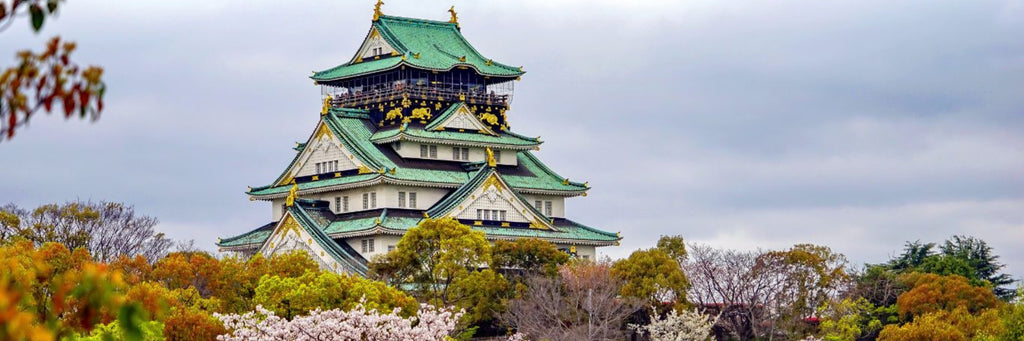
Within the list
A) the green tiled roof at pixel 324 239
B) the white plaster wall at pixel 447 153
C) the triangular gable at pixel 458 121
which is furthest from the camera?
the triangular gable at pixel 458 121

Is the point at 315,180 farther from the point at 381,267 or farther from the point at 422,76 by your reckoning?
the point at 381,267

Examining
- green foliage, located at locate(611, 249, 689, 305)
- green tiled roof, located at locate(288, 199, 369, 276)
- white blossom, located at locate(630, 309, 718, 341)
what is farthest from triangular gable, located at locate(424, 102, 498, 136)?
white blossom, located at locate(630, 309, 718, 341)

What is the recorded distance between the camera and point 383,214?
80.9 meters

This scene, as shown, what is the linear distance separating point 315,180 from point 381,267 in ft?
56.9

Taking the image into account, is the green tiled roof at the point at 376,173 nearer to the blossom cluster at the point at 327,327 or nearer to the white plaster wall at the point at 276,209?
the white plaster wall at the point at 276,209

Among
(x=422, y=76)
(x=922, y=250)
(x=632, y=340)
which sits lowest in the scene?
(x=632, y=340)

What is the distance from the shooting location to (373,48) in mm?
90812

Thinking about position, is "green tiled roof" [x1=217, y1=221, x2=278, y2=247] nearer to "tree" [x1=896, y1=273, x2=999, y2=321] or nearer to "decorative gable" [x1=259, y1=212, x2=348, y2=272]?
"decorative gable" [x1=259, y1=212, x2=348, y2=272]

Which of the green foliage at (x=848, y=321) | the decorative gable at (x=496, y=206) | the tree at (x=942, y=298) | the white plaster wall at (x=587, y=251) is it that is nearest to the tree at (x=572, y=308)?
the green foliage at (x=848, y=321)

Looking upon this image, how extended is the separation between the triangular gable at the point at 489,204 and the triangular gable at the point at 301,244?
5580mm

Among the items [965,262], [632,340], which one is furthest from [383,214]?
[965,262]

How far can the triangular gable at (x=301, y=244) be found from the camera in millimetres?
77250

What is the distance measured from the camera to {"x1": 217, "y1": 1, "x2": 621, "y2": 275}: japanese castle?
81.9m

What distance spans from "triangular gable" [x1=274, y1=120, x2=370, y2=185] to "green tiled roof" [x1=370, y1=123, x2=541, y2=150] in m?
1.84
